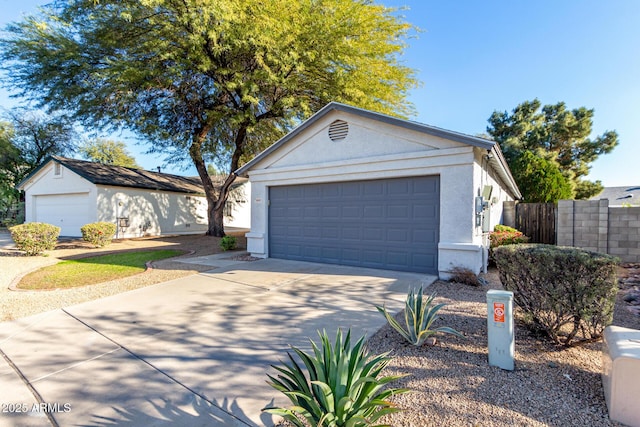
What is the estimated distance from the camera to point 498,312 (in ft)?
10.1

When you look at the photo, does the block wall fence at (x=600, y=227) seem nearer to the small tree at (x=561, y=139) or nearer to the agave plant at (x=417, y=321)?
the agave plant at (x=417, y=321)

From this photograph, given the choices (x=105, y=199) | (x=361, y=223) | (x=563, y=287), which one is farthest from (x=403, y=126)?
(x=105, y=199)

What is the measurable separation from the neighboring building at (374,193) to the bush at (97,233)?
775cm

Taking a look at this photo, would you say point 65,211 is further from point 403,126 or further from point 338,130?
point 403,126

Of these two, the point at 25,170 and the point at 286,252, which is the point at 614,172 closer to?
the point at 286,252

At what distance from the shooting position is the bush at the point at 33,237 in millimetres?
10547

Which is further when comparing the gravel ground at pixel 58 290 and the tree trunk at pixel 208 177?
the tree trunk at pixel 208 177

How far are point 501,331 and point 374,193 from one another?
5174 millimetres

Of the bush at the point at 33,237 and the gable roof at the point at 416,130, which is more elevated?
the gable roof at the point at 416,130

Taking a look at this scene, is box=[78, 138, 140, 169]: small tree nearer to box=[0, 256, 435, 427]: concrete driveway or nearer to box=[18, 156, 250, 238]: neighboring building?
box=[18, 156, 250, 238]: neighboring building

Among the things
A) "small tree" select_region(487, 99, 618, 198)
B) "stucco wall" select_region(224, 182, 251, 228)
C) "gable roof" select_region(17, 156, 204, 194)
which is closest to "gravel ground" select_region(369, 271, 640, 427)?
"gable roof" select_region(17, 156, 204, 194)

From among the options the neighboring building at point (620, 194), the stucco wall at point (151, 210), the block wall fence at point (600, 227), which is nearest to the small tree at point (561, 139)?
the neighboring building at point (620, 194)

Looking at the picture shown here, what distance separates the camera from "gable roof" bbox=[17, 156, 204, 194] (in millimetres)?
16375

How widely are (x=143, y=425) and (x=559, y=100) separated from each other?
2939 centimetres
